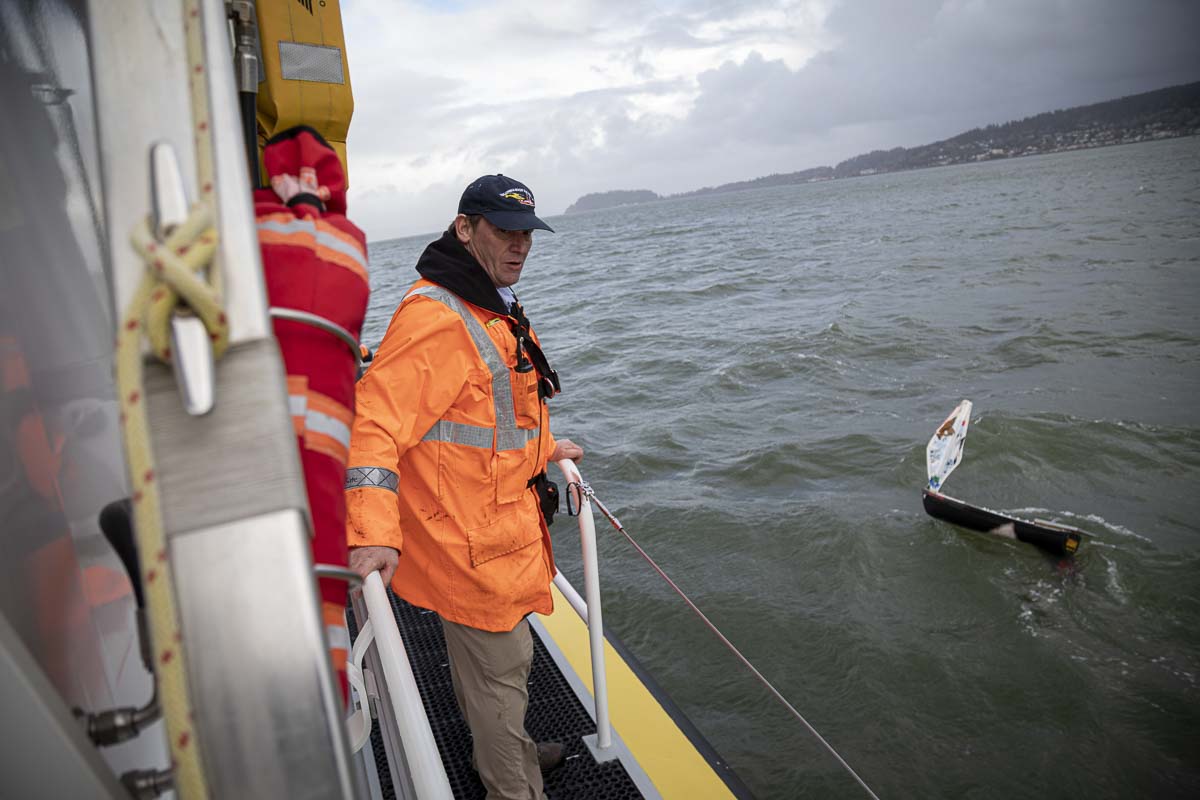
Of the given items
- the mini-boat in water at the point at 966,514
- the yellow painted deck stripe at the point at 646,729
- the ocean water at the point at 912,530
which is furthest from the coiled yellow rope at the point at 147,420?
the mini-boat in water at the point at 966,514

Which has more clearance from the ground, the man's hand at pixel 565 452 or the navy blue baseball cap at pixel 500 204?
the navy blue baseball cap at pixel 500 204

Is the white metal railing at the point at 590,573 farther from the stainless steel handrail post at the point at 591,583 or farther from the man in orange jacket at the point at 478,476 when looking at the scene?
the man in orange jacket at the point at 478,476

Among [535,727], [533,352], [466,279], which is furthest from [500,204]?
[535,727]

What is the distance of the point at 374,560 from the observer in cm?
168

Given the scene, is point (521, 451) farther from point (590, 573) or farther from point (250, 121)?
point (250, 121)

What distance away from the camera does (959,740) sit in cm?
455

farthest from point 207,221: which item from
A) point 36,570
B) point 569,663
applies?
point 569,663

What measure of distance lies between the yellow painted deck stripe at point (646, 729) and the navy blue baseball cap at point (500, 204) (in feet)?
6.89

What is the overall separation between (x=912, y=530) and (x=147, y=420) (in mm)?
7576

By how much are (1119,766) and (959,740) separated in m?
0.95

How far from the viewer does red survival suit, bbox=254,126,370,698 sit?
0.74m

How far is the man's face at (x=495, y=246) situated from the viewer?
2.29 meters

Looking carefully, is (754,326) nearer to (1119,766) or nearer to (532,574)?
(1119,766)

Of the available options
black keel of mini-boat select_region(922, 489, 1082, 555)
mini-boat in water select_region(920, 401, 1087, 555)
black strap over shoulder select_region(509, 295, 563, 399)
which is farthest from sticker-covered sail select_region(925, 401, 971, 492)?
black strap over shoulder select_region(509, 295, 563, 399)
